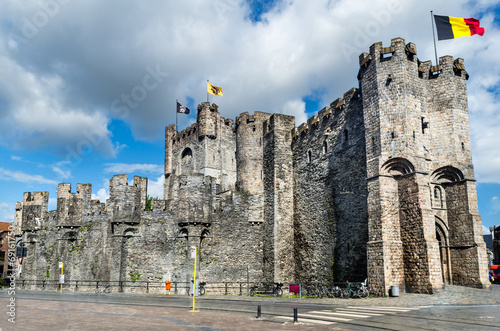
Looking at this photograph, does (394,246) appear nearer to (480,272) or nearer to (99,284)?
(480,272)

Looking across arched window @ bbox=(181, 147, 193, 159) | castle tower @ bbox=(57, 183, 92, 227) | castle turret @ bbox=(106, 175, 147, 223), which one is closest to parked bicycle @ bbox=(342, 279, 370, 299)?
castle turret @ bbox=(106, 175, 147, 223)

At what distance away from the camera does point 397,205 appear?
21.5m

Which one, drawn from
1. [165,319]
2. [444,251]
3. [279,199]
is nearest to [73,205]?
[279,199]

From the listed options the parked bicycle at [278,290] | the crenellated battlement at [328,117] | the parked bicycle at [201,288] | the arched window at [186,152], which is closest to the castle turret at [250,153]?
the crenellated battlement at [328,117]

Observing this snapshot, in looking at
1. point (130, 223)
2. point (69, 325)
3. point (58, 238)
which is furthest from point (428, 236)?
point (58, 238)

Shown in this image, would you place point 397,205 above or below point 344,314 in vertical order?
above

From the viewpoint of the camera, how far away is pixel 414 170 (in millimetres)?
20906

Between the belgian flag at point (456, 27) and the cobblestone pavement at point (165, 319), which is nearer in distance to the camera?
the cobblestone pavement at point (165, 319)

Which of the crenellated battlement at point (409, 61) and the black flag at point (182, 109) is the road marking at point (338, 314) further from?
the black flag at point (182, 109)

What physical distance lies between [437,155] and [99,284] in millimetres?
23266

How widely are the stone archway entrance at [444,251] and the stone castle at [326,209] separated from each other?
0.06 metres

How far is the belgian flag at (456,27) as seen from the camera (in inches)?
868

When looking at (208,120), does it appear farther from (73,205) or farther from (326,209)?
(326,209)

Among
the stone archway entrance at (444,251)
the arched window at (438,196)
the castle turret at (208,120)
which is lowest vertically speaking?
the stone archway entrance at (444,251)
